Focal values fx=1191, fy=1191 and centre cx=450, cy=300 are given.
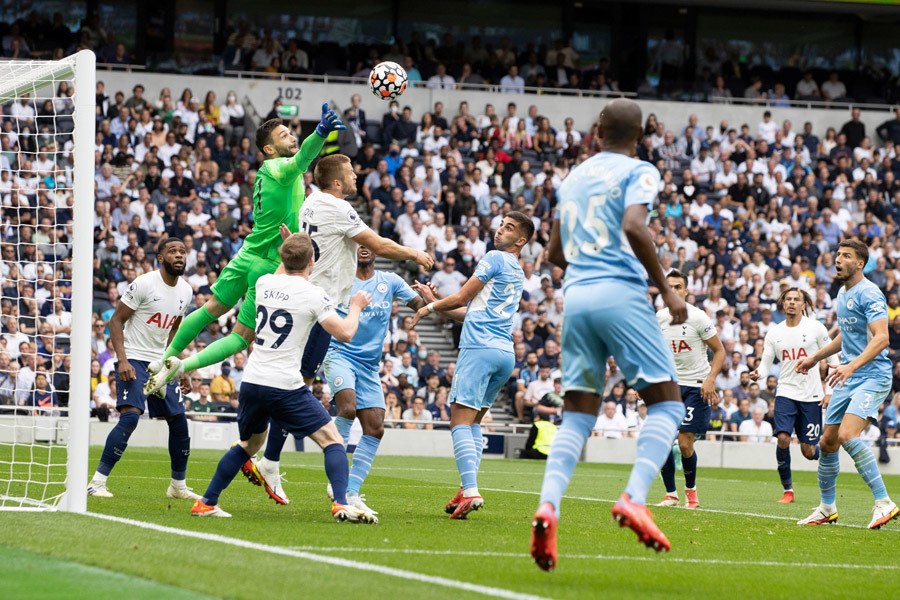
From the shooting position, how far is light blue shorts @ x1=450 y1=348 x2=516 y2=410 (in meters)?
9.83

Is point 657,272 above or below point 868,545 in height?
above

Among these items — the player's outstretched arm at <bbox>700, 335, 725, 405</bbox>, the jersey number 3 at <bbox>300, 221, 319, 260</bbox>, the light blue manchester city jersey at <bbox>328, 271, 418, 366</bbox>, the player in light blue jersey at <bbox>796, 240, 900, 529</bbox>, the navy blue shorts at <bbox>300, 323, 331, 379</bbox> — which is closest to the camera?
the jersey number 3 at <bbox>300, 221, 319, 260</bbox>

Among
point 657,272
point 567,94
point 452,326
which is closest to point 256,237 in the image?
point 657,272

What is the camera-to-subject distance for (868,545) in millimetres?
8664

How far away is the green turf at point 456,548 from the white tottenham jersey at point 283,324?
1.03 meters

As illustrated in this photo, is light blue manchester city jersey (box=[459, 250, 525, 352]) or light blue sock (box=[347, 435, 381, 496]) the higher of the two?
light blue manchester city jersey (box=[459, 250, 525, 352])

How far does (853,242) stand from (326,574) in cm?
652

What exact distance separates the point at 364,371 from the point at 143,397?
2079 millimetres

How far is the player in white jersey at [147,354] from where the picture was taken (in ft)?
33.5

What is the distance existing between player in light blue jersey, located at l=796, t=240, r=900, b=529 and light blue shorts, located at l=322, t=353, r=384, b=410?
3837mm

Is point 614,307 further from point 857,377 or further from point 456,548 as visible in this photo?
point 857,377

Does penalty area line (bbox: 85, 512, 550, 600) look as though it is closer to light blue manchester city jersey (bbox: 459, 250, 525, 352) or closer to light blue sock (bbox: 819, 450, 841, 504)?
light blue manchester city jersey (bbox: 459, 250, 525, 352)

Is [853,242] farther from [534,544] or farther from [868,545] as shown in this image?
[534,544]

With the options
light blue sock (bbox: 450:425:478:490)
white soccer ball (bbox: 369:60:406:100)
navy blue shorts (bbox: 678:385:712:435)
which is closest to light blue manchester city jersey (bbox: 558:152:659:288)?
light blue sock (bbox: 450:425:478:490)
